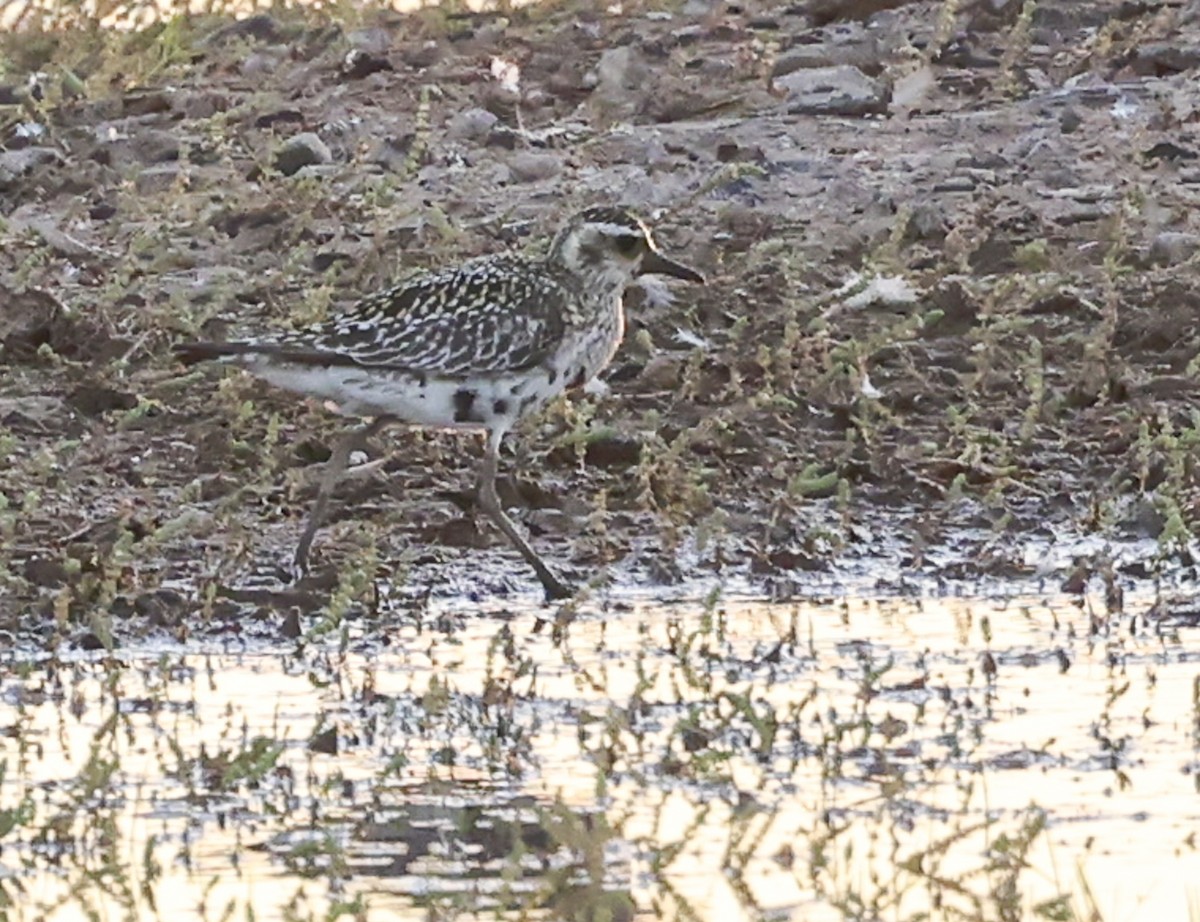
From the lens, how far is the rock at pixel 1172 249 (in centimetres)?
1272

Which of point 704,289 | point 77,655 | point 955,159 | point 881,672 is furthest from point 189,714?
point 955,159

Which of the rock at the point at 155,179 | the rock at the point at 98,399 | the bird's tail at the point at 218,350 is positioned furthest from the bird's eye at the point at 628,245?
the rock at the point at 155,179

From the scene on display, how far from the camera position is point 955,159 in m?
13.7

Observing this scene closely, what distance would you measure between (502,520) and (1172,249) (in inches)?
143

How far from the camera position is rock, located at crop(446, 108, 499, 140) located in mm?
14055

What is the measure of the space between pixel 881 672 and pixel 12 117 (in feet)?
22.1

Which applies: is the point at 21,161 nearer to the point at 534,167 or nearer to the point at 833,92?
the point at 534,167

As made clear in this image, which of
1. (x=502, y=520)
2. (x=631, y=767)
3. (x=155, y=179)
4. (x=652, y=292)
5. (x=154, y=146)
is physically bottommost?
(x=631, y=767)

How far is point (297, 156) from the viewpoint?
1371cm

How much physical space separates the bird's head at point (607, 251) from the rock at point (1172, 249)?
8.47ft

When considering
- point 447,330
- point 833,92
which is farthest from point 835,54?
point 447,330

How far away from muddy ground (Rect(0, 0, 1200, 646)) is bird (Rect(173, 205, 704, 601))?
0.30 m

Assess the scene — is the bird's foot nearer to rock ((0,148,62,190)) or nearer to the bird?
the bird

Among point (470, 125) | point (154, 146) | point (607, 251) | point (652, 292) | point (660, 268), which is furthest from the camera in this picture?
point (470, 125)
